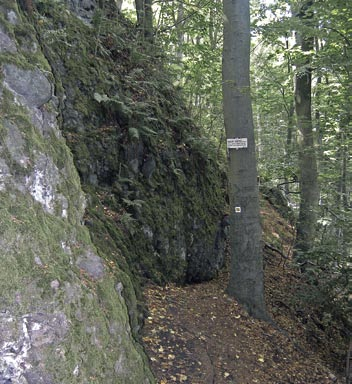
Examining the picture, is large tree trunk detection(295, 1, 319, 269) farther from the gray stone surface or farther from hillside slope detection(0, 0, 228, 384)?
the gray stone surface

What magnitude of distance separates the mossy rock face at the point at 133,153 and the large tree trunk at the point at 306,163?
2.13m

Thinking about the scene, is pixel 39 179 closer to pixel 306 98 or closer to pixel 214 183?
pixel 214 183

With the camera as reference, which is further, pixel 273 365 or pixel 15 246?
pixel 273 365

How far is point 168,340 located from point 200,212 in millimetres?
3304

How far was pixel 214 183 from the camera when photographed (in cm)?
838

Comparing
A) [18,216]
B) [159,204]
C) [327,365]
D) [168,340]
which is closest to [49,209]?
[18,216]

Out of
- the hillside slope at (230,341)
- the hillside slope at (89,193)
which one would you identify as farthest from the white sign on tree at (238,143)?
the hillside slope at (230,341)

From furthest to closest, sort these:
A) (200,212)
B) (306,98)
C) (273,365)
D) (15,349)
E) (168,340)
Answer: (306,98) < (200,212) < (273,365) < (168,340) < (15,349)

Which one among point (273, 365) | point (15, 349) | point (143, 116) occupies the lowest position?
point (273, 365)

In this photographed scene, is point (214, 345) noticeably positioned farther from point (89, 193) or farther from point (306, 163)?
point (306, 163)

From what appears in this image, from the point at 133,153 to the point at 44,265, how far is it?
3785mm

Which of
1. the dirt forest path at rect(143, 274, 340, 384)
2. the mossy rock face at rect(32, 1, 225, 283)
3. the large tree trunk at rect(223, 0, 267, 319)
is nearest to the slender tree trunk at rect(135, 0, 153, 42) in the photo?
the mossy rock face at rect(32, 1, 225, 283)

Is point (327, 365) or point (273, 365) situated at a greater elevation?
point (273, 365)

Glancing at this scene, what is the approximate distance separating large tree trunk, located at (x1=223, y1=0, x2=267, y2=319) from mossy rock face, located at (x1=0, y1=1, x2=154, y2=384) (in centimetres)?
300
